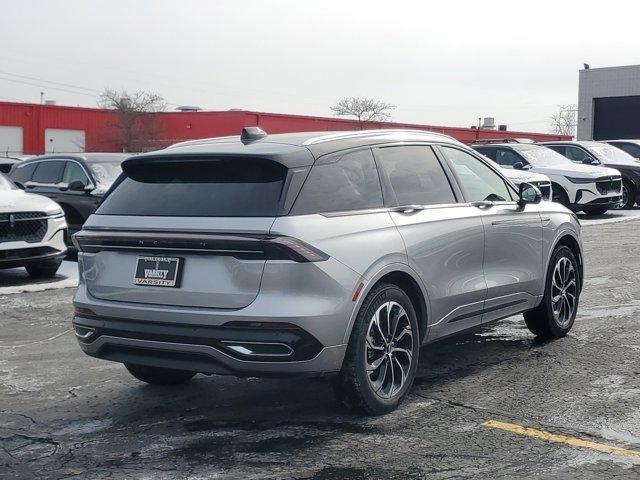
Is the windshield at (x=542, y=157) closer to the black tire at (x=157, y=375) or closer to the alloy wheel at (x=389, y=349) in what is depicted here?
the black tire at (x=157, y=375)

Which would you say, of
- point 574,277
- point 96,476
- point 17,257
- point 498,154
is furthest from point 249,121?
point 96,476

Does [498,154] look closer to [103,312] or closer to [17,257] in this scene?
[17,257]

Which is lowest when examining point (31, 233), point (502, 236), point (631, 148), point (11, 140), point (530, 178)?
point (31, 233)

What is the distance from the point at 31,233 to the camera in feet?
37.8

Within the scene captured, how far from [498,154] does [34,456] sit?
55.5 ft

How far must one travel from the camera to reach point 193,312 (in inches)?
194

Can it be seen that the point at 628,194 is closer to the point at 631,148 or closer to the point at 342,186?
the point at 631,148

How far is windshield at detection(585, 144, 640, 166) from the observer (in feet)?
75.6

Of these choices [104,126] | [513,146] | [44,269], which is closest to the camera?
[44,269]

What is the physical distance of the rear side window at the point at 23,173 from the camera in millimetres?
15656

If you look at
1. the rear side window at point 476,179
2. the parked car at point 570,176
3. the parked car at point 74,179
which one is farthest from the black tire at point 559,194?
the rear side window at point 476,179

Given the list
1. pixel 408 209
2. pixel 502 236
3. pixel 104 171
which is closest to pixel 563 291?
pixel 502 236

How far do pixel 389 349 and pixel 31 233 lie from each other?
7.34m

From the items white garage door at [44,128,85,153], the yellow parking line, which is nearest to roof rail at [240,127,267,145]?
the yellow parking line
